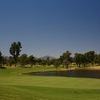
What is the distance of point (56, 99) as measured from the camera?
19.7m

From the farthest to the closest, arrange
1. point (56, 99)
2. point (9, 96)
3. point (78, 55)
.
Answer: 1. point (78, 55)
2. point (56, 99)
3. point (9, 96)

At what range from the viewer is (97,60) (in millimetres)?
179625

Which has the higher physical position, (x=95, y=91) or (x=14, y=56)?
(x=14, y=56)

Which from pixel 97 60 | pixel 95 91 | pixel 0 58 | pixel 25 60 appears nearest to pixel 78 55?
pixel 97 60

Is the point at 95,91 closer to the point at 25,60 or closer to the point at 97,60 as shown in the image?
the point at 25,60

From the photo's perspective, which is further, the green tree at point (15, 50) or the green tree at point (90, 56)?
the green tree at point (90, 56)

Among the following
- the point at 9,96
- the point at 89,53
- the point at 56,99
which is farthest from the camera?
the point at 89,53

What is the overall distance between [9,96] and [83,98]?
7597mm

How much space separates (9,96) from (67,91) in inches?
382

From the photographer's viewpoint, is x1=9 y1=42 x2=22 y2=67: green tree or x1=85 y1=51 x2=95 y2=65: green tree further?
x1=85 y1=51 x2=95 y2=65: green tree

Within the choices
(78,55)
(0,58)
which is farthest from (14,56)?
(78,55)

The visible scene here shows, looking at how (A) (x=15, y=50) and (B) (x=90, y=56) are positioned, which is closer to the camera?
(A) (x=15, y=50)

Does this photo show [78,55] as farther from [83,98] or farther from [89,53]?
[83,98]

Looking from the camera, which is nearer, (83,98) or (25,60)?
(83,98)
